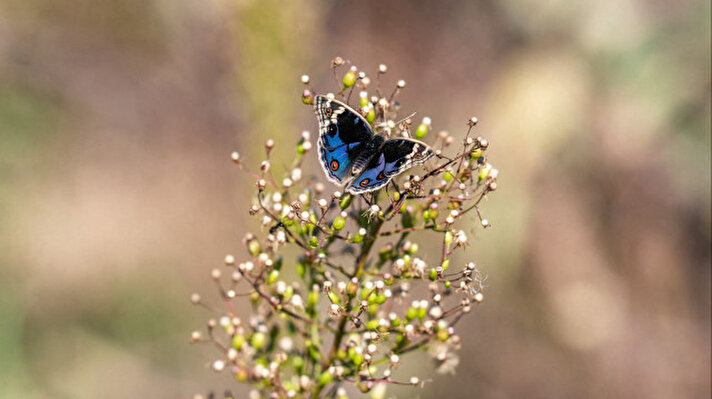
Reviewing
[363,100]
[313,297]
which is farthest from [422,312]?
[363,100]

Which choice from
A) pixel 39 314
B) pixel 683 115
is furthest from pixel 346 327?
pixel 683 115

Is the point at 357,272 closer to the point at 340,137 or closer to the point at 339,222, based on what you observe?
the point at 339,222

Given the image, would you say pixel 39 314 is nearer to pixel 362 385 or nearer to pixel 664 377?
pixel 362 385

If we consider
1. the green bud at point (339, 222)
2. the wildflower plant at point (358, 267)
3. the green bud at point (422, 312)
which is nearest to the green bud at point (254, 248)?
the wildflower plant at point (358, 267)

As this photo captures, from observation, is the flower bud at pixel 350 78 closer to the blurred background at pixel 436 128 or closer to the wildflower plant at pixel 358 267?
the wildflower plant at pixel 358 267

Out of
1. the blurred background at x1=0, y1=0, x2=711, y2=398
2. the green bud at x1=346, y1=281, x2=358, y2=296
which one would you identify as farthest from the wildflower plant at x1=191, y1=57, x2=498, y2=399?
the blurred background at x1=0, y1=0, x2=711, y2=398

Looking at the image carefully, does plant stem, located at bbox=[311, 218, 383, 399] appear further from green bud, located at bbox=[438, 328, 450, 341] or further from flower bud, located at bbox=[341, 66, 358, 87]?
flower bud, located at bbox=[341, 66, 358, 87]
